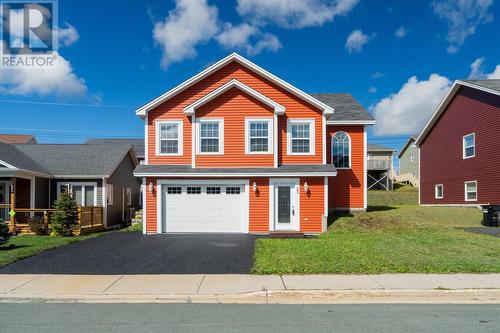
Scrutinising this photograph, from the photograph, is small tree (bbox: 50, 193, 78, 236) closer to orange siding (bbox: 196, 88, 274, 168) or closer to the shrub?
the shrub

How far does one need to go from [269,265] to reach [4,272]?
675 centimetres

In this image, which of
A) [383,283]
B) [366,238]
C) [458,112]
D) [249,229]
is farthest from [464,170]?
[383,283]

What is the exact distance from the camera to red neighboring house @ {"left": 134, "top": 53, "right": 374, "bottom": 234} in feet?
59.3

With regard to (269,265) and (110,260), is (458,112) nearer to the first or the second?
(269,265)

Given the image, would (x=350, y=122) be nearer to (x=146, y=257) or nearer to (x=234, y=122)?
(x=234, y=122)

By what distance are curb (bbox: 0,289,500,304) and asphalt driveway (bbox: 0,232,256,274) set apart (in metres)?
2.02

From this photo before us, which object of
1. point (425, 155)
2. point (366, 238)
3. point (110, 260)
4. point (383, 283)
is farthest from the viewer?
point (425, 155)

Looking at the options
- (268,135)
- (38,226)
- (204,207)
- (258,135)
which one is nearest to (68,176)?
(38,226)

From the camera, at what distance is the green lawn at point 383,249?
9.84 m

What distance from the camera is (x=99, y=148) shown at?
24.3 metres

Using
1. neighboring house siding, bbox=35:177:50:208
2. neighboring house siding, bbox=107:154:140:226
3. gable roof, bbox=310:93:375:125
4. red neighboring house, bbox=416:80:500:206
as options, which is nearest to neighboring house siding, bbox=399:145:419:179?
red neighboring house, bbox=416:80:500:206

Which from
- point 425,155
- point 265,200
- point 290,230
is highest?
point 425,155

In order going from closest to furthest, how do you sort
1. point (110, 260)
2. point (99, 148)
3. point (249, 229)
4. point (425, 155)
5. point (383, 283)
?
point (383, 283), point (110, 260), point (249, 229), point (99, 148), point (425, 155)

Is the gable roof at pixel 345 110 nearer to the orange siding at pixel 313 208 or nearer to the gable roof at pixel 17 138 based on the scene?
the orange siding at pixel 313 208
